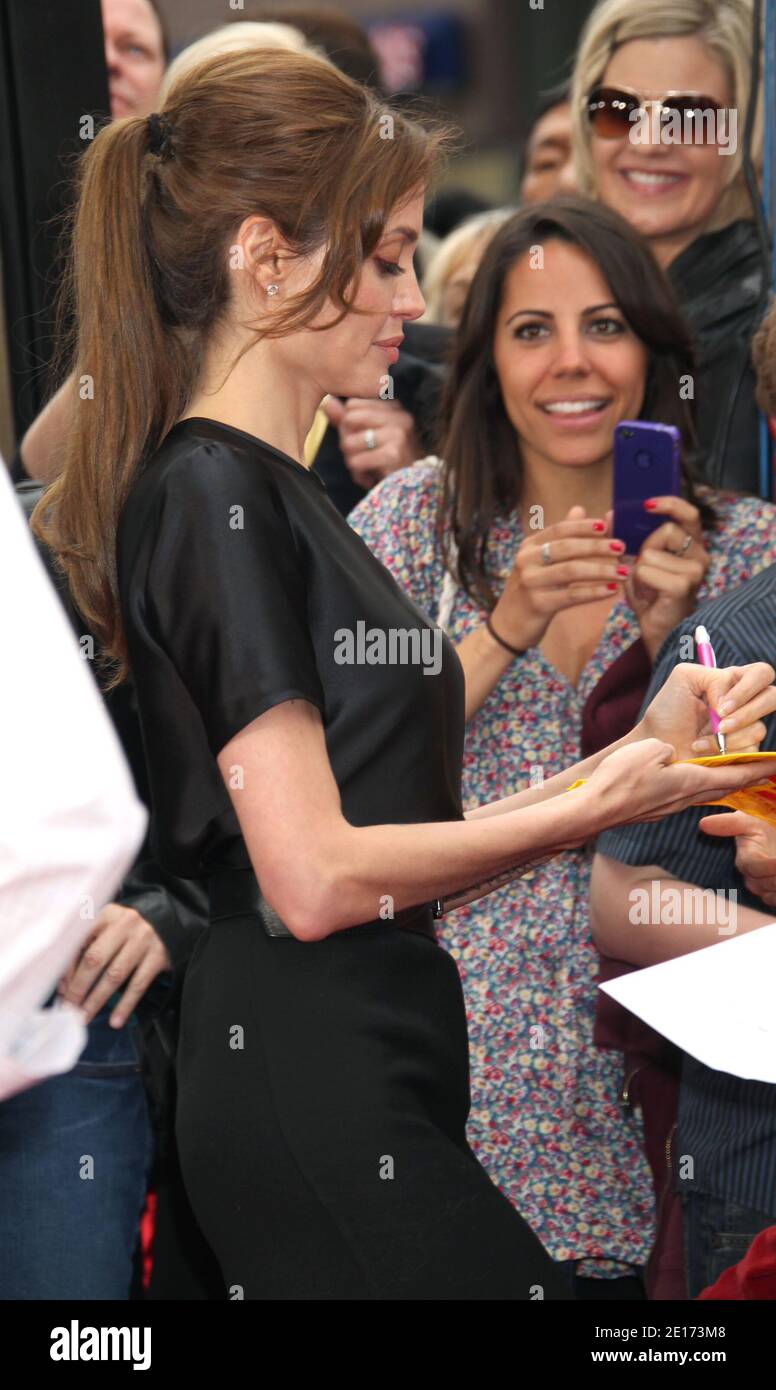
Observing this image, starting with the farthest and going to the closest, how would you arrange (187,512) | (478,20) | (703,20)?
1. (478,20)
2. (703,20)
3. (187,512)

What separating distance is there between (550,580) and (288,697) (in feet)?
2.76

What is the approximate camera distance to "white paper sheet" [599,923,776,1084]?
137 centimetres

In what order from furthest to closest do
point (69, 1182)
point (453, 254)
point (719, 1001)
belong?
point (453, 254) → point (69, 1182) → point (719, 1001)

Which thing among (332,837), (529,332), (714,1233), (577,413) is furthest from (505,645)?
(332,837)

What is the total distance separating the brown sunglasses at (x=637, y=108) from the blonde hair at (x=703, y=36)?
49mm

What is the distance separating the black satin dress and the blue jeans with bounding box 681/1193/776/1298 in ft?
1.12

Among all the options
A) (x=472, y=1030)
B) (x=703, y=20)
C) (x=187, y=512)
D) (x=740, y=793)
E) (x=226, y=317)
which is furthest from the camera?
(x=703, y=20)

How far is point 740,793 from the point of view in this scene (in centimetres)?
164

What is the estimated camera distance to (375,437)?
2.66 m

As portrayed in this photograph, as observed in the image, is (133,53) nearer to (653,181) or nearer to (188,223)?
(653,181)

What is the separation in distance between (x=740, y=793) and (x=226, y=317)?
650 mm

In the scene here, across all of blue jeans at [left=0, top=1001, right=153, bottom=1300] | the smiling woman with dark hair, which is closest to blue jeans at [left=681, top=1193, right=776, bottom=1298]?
the smiling woman with dark hair
